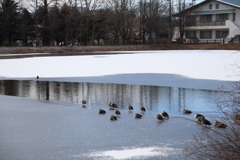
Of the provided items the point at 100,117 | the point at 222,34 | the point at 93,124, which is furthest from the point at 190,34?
the point at 93,124

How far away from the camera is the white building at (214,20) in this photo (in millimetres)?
59000

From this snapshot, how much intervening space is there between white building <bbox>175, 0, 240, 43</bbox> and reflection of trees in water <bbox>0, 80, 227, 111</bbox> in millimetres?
46587

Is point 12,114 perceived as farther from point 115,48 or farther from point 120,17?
point 120,17

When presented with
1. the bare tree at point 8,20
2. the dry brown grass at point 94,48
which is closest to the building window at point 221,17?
the dry brown grass at point 94,48

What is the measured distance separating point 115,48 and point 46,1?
52.5ft

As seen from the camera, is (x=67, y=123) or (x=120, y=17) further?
(x=120, y=17)

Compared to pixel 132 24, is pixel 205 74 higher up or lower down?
lower down

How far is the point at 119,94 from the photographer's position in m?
13.3

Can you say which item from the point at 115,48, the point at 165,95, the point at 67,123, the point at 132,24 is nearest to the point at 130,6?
the point at 132,24

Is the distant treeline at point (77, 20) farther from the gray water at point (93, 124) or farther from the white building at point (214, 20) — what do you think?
the gray water at point (93, 124)

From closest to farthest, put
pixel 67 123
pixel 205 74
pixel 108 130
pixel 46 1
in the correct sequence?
pixel 108 130 → pixel 67 123 → pixel 205 74 → pixel 46 1

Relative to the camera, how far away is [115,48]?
52688 mm

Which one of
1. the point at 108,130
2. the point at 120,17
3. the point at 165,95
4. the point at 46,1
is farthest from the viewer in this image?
the point at 120,17

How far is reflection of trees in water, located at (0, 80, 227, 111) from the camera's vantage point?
36.8 feet
